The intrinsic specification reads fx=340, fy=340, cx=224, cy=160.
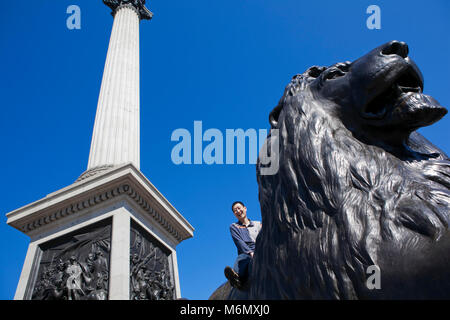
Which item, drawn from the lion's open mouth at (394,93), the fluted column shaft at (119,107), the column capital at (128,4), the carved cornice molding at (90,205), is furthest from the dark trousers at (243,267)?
the column capital at (128,4)

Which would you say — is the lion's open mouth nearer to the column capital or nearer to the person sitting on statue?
the person sitting on statue

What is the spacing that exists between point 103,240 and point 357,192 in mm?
5452

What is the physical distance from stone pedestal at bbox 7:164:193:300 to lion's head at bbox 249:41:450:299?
4.52 m

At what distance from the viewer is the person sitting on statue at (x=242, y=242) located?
7.79 feet

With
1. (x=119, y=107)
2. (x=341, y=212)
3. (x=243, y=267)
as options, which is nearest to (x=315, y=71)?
(x=341, y=212)

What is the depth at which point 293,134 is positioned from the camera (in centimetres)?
206

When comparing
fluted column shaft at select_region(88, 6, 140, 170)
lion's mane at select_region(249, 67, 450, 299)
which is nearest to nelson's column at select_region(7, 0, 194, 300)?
fluted column shaft at select_region(88, 6, 140, 170)

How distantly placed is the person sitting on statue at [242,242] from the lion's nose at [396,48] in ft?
5.24

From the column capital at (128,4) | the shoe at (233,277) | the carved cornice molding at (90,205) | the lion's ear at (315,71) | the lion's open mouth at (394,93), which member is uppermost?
the column capital at (128,4)

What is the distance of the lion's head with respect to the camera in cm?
145

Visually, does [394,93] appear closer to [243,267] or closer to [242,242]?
[243,267]

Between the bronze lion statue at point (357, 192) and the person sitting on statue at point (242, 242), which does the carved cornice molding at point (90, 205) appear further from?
the bronze lion statue at point (357, 192)
